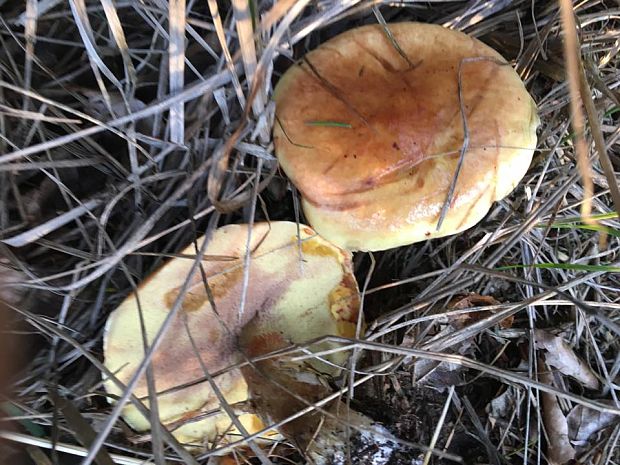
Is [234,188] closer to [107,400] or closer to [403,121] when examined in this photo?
[403,121]

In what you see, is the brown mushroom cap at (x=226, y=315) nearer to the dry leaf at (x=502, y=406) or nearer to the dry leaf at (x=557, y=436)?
the dry leaf at (x=502, y=406)

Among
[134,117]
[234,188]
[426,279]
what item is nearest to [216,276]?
[234,188]

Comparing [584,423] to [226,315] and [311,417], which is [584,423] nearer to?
[311,417]

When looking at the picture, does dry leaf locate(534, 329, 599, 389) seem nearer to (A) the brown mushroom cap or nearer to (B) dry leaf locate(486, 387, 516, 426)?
(B) dry leaf locate(486, 387, 516, 426)

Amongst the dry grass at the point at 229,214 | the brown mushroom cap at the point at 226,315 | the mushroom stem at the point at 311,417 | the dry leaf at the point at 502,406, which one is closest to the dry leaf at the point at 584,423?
the dry grass at the point at 229,214

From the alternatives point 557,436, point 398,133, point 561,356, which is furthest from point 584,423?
point 398,133
